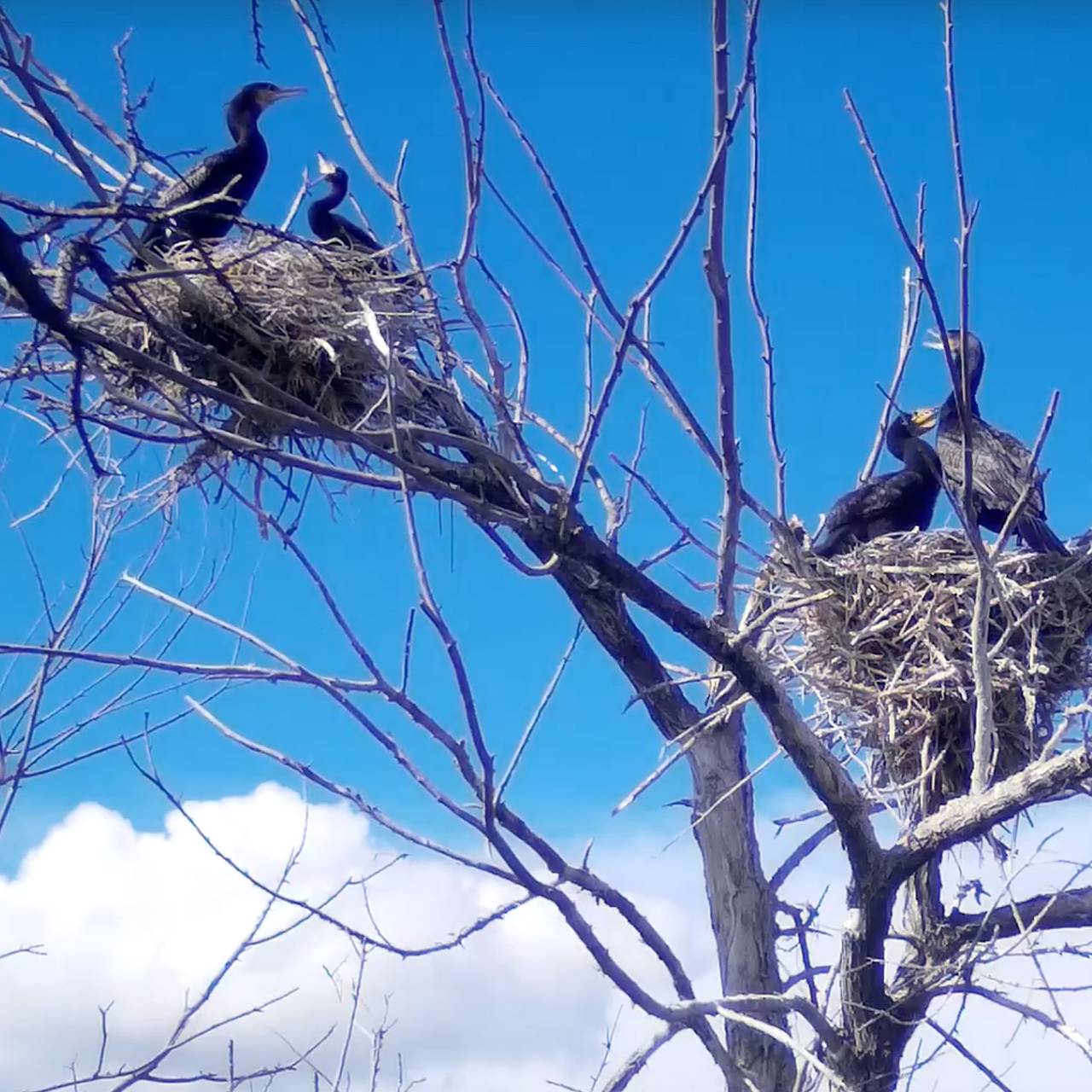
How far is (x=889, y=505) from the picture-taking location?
527 cm

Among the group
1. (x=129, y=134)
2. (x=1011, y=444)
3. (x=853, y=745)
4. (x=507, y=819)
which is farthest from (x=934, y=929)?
(x=129, y=134)

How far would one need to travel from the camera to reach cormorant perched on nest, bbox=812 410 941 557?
16.8ft

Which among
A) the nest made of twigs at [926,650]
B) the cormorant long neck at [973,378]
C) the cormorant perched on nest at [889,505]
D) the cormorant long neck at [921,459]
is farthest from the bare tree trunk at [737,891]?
the cormorant long neck at [973,378]

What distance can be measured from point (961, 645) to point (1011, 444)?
4.81 ft

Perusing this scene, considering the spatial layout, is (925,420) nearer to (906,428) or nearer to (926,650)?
(906,428)

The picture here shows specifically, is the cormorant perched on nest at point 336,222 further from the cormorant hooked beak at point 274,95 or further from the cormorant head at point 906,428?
the cormorant head at point 906,428

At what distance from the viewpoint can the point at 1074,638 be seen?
4461mm

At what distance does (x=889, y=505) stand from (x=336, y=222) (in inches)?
88.8

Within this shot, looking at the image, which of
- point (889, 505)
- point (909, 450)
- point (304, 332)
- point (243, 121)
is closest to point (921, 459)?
point (909, 450)

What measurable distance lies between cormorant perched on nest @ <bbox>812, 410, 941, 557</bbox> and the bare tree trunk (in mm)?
936

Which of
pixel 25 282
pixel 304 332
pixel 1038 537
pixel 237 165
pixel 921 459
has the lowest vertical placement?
pixel 25 282

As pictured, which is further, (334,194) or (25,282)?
(334,194)

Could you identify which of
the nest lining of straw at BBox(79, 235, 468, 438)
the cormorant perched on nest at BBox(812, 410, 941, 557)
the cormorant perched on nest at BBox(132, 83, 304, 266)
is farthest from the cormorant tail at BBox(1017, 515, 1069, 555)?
the cormorant perched on nest at BBox(132, 83, 304, 266)

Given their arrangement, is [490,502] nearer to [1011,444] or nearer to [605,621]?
[605,621]
